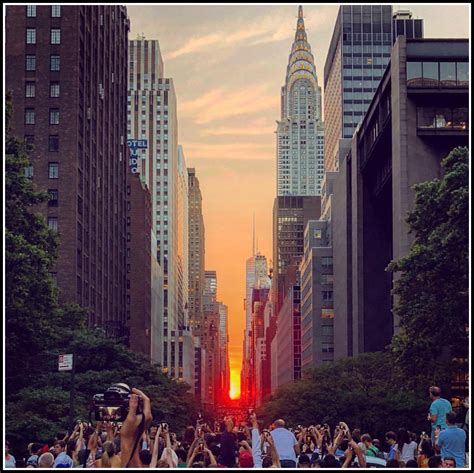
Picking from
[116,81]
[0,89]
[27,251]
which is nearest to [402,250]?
[27,251]

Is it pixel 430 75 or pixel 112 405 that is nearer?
pixel 112 405

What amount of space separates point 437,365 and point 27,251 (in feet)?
75.3

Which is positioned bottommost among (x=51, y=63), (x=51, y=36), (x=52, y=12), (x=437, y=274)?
(x=437, y=274)

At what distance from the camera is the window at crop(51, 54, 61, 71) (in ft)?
332

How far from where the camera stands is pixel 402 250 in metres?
72.2

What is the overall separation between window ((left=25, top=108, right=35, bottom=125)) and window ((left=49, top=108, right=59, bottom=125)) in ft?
5.60

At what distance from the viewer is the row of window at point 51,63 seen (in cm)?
10112

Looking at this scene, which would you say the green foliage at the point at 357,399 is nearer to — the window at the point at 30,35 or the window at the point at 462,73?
the window at the point at 462,73

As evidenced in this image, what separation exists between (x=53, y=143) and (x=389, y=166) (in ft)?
111

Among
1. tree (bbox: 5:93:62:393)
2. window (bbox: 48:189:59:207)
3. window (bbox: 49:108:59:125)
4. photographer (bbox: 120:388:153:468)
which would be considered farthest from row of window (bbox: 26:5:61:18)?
photographer (bbox: 120:388:153:468)

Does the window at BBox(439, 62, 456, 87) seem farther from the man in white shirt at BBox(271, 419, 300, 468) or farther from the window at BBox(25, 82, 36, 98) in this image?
the man in white shirt at BBox(271, 419, 300, 468)

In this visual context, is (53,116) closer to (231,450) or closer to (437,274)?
(437,274)

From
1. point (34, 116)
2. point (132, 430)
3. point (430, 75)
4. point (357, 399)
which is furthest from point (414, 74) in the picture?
point (132, 430)

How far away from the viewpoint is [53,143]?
99375 mm
